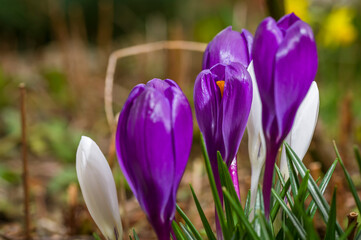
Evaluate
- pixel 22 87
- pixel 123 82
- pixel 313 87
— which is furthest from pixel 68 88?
pixel 313 87

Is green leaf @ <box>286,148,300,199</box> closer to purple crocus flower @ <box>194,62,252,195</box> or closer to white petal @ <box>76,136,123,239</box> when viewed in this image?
purple crocus flower @ <box>194,62,252,195</box>

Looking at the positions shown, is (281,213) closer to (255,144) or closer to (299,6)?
(255,144)

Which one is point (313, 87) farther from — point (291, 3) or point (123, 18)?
point (123, 18)

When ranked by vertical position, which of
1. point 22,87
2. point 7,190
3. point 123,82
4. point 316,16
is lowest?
point 7,190

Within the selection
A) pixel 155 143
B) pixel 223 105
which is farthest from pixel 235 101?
pixel 155 143

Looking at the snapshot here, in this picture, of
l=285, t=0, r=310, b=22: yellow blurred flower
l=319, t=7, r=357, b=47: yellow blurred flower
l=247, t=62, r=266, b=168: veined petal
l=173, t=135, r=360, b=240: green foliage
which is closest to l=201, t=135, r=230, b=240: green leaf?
l=173, t=135, r=360, b=240: green foliage
